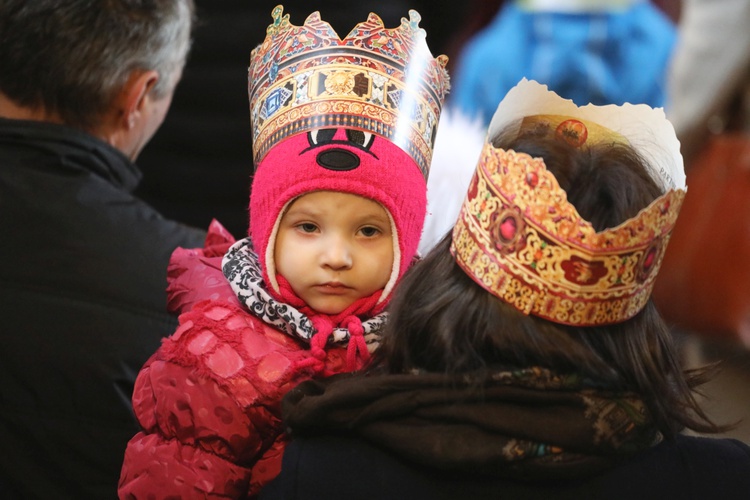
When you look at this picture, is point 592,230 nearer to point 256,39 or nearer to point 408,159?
point 408,159

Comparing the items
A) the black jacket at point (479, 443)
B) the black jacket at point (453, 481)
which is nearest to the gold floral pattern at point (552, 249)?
the black jacket at point (479, 443)

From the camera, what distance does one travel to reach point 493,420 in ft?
4.46

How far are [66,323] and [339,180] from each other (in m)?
0.77

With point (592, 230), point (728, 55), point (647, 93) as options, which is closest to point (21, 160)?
point (592, 230)

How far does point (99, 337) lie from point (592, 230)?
1156 mm

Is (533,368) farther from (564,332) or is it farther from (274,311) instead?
(274,311)

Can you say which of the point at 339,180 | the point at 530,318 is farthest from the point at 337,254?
the point at 530,318

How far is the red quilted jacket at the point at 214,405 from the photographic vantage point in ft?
5.21

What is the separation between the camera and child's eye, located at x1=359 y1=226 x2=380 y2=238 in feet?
5.68

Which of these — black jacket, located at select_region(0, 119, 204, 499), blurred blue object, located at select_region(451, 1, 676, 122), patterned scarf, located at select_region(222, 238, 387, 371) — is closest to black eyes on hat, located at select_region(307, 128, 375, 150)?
patterned scarf, located at select_region(222, 238, 387, 371)

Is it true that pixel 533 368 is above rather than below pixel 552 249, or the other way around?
below

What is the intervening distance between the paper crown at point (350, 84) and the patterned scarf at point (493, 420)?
514 mm

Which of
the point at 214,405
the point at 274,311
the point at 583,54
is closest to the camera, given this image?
the point at 214,405

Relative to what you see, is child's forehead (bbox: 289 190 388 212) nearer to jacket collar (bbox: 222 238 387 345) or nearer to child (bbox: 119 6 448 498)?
child (bbox: 119 6 448 498)
